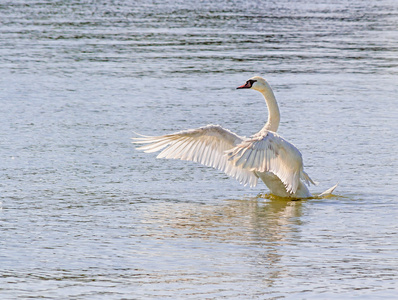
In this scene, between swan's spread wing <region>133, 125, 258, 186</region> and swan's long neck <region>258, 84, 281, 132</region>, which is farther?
swan's long neck <region>258, 84, 281, 132</region>

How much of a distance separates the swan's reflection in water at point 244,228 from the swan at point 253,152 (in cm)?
23

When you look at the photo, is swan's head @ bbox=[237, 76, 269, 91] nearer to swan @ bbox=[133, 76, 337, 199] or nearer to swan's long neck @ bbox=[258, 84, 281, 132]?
swan @ bbox=[133, 76, 337, 199]

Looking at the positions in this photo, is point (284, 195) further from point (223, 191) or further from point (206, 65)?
point (206, 65)

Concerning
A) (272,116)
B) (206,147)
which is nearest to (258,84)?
(272,116)

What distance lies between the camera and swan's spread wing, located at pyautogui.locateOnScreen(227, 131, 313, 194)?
8.34 meters

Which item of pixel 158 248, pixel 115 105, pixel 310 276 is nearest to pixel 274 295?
pixel 310 276

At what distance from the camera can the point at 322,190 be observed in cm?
934

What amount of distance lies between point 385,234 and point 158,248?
196 cm

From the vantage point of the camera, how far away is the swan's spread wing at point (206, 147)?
9289 mm

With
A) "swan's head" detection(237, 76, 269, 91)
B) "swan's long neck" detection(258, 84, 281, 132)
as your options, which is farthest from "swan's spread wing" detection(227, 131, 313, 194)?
"swan's head" detection(237, 76, 269, 91)

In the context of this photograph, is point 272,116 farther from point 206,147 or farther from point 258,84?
point 206,147

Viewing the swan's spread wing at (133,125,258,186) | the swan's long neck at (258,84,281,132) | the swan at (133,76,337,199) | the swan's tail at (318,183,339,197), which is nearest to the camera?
the swan at (133,76,337,199)

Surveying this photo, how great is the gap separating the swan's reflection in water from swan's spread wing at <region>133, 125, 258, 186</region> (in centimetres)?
40

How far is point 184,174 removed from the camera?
32.4ft
